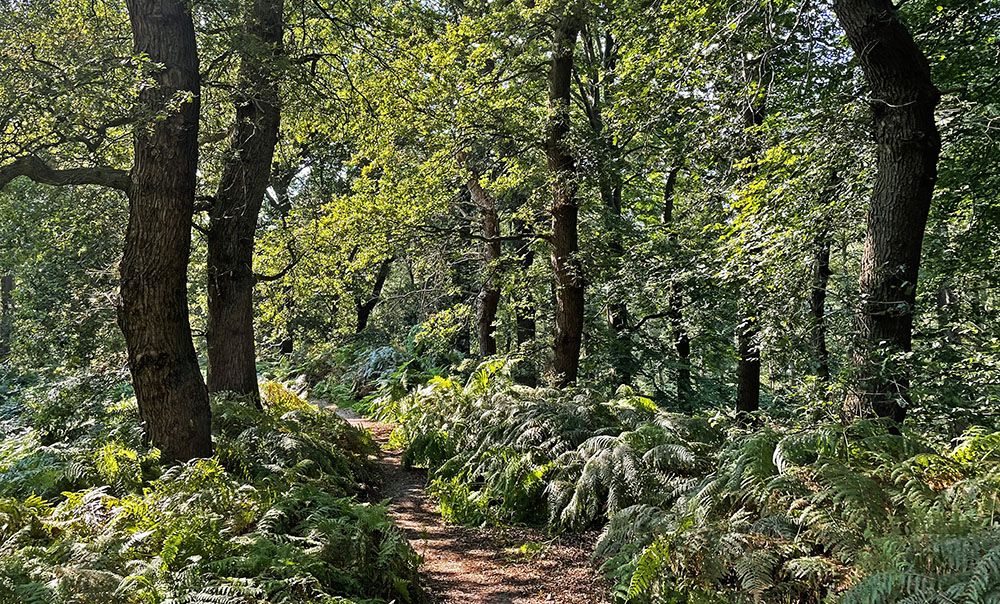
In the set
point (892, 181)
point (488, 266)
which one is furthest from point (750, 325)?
point (488, 266)

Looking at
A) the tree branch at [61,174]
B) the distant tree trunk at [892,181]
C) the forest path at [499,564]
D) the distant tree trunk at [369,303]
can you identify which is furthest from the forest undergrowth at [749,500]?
the distant tree trunk at [369,303]

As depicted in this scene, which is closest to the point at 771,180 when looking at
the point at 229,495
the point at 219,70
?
the point at 229,495

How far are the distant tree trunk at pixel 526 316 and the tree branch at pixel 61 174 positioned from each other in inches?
228

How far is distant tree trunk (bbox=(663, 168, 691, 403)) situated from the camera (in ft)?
32.9

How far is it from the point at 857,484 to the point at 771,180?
12.3ft

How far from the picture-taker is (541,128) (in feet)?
28.4

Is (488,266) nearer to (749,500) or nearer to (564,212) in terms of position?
(564,212)

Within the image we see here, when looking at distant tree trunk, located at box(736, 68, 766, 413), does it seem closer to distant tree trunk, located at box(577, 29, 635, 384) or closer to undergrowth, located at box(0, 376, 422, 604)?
distant tree trunk, located at box(577, 29, 635, 384)

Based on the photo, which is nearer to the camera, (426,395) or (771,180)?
(771,180)

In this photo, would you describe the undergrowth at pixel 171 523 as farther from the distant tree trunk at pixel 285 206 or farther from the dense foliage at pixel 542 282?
the distant tree trunk at pixel 285 206

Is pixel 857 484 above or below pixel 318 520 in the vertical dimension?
above

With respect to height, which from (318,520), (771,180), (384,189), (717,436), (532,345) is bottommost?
(318,520)

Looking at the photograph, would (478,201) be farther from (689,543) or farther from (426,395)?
(689,543)

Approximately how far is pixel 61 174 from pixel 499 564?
5224 millimetres
